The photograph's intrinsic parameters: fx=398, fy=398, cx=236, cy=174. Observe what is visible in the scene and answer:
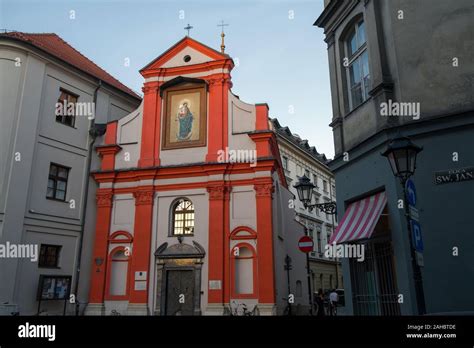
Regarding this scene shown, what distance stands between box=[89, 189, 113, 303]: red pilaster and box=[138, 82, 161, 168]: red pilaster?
2.74 meters

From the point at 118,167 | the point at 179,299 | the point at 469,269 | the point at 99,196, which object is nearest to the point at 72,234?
the point at 99,196

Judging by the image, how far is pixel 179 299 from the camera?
19984 mm

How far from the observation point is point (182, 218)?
70.6 feet

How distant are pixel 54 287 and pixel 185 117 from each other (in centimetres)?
1113

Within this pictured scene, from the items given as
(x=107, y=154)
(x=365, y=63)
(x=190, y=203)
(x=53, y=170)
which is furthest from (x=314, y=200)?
(x=365, y=63)

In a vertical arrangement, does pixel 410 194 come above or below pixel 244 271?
above

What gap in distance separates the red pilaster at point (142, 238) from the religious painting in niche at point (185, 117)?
3.05 meters

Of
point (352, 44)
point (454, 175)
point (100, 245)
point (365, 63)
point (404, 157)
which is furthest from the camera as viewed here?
point (100, 245)

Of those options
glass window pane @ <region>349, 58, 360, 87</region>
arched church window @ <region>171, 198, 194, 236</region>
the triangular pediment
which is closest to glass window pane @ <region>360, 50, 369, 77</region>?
glass window pane @ <region>349, 58, 360, 87</region>

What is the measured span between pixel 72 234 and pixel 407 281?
56.2 ft

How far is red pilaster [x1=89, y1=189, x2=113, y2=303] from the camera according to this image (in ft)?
67.4

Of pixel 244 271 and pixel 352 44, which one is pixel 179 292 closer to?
pixel 244 271

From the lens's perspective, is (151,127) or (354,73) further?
(151,127)
